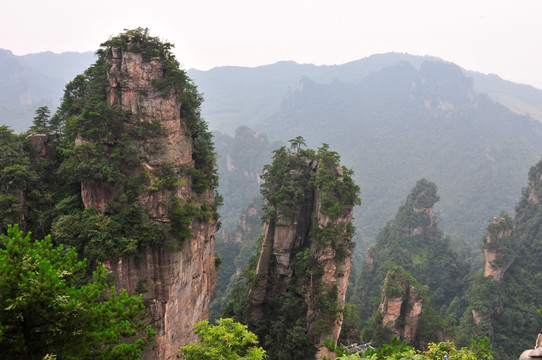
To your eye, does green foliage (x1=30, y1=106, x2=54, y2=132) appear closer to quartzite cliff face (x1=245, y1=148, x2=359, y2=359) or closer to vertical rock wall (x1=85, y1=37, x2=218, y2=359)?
vertical rock wall (x1=85, y1=37, x2=218, y2=359)

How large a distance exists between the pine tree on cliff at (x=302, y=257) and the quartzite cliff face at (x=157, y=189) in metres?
6.53

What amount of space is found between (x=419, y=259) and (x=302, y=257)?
4069 cm

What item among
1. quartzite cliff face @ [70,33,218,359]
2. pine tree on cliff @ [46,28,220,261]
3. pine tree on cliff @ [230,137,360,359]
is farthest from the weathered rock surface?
pine tree on cliff @ [46,28,220,261]

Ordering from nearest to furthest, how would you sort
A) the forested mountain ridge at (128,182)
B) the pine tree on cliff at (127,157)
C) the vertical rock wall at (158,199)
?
the pine tree on cliff at (127,157) < the forested mountain ridge at (128,182) < the vertical rock wall at (158,199)

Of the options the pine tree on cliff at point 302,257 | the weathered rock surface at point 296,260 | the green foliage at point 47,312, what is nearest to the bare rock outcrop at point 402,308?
the weathered rock surface at point 296,260

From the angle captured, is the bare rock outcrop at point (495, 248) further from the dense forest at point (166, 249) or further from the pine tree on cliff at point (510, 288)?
the dense forest at point (166, 249)

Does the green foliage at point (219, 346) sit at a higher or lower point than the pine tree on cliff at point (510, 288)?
higher

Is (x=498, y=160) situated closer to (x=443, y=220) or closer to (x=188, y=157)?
(x=443, y=220)

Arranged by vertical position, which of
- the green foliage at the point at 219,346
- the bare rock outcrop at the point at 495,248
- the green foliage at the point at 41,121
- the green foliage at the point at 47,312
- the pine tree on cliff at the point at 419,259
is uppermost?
the green foliage at the point at 41,121

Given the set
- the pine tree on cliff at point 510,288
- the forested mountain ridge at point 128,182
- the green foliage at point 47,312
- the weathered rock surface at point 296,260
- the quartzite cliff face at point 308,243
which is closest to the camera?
the green foliage at point 47,312

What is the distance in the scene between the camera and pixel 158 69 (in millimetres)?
20016

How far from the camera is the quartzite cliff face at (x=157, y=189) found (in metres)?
17.9

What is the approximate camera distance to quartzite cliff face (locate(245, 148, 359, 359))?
23422 mm

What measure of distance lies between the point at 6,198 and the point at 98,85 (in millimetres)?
8047
